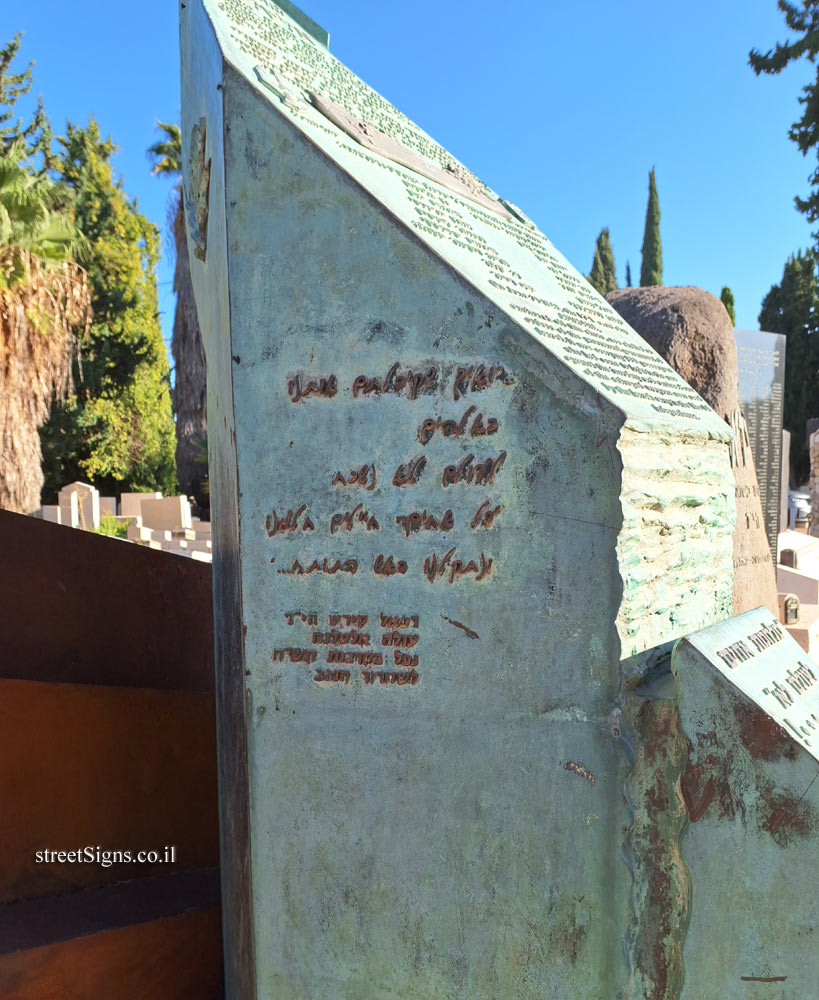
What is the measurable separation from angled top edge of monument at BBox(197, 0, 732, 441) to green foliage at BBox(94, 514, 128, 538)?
1222 centimetres

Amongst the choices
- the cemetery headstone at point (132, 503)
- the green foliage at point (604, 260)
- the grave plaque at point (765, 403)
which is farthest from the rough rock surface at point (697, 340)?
the green foliage at point (604, 260)

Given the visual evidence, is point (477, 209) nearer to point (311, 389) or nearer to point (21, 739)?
point (311, 389)

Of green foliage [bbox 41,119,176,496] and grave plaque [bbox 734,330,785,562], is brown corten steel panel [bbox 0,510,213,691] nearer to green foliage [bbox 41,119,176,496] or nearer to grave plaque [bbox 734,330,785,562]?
grave plaque [bbox 734,330,785,562]

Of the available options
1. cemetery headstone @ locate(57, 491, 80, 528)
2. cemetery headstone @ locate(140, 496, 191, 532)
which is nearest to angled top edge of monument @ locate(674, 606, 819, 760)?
cemetery headstone @ locate(57, 491, 80, 528)

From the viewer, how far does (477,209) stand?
2.99 meters

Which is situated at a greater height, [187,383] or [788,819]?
[187,383]

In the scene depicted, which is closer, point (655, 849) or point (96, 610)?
point (655, 849)

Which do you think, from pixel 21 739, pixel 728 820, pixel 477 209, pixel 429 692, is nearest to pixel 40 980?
pixel 21 739

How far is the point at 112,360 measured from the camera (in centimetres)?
2317

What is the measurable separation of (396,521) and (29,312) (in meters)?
11.2

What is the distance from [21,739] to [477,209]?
2.10 m

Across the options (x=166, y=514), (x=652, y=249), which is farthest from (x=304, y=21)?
(x=652, y=249)

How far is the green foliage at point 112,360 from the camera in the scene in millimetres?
22375

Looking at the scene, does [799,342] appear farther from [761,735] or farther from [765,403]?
[761,735]
